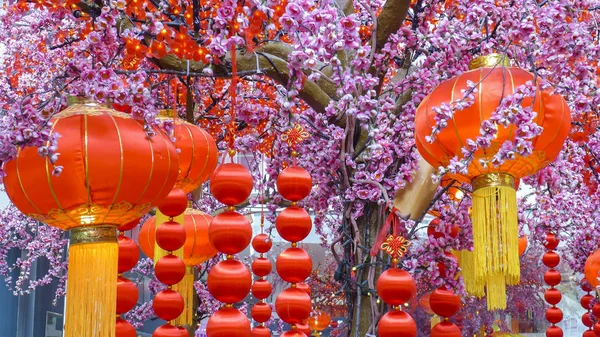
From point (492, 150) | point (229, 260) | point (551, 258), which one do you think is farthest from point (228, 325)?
point (551, 258)

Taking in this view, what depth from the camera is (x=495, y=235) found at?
8.74 feet

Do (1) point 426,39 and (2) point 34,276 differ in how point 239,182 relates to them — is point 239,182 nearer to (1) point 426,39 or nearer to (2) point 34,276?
(1) point 426,39

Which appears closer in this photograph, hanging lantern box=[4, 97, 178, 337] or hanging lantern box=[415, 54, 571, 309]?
hanging lantern box=[4, 97, 178, 337]

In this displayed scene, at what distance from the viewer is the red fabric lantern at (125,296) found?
3.13 meters

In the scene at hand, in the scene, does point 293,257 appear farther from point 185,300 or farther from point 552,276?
point 552,276

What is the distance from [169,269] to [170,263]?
0.10ft

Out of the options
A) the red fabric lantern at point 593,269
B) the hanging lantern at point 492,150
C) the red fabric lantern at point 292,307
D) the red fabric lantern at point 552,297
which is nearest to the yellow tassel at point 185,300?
the red fabric lantern at point 292,307

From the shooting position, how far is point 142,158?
2395 mm

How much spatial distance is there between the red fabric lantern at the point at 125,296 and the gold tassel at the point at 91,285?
698mm

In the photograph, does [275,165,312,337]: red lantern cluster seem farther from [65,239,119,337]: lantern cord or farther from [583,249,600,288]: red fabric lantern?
[583,249,600,288]: red fabric lantern

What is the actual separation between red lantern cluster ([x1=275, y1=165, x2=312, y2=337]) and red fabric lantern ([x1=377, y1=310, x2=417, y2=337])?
0.33 meters

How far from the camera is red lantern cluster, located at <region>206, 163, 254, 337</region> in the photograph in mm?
2676

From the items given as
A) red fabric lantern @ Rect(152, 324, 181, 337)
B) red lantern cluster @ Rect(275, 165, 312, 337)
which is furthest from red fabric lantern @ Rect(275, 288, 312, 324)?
red fabric lantern @ Rect(152, 324, 181, 337)

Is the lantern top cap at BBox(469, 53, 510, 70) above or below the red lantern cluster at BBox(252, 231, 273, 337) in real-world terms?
above
